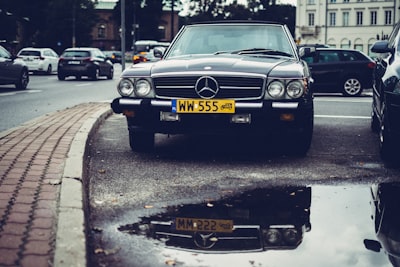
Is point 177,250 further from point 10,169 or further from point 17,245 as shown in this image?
point 10,169

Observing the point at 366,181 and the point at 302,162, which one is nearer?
the point at 366,181

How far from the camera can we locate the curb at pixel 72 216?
3.61 m

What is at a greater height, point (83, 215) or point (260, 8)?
point (260, 8)

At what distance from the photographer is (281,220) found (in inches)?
190

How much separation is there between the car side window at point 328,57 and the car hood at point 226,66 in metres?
12.9

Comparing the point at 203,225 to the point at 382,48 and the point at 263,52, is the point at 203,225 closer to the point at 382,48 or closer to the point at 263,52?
the point at 263,52

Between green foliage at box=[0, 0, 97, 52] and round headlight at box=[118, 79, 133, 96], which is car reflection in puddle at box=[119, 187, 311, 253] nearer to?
round headlight at box=[118, 79, 133, 96]

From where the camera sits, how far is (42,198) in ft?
16.1

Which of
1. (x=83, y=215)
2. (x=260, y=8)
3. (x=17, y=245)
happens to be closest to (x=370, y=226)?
(x=83, y=215)

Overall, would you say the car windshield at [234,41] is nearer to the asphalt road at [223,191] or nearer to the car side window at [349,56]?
the asphalt road at [223,191]

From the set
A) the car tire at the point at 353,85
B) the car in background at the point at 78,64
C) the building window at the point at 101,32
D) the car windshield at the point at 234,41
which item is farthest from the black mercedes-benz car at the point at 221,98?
the building window at the point at 101,32

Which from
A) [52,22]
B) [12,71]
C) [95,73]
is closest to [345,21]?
[52,22]

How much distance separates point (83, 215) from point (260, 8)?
101 meters

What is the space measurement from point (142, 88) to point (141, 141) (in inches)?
33.6
